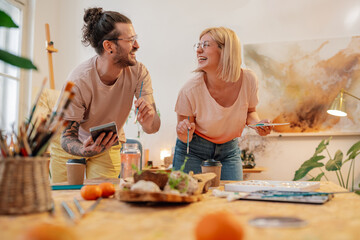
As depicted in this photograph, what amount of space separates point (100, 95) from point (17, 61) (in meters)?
1.24

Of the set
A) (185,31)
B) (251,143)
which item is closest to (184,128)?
(251,143)

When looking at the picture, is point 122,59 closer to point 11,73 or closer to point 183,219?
point 183,219

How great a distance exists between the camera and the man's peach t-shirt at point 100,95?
77.4 inches

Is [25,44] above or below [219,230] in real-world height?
above

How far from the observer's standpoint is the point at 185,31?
15.1 feet

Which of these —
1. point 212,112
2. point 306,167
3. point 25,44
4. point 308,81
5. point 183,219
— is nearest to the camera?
point 183,219

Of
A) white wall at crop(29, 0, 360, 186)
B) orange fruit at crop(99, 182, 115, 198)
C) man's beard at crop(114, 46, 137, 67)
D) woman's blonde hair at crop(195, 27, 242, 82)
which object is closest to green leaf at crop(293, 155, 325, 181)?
white wall at crop(29, 0, 360, 186)

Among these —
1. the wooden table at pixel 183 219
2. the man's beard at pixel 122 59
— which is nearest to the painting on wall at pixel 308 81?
the man's beard at pixel 122 59

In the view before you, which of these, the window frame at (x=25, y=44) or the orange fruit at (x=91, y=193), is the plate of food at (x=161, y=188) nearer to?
the orange fruit at (x=91, y=193)

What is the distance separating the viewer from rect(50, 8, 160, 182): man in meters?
1.98

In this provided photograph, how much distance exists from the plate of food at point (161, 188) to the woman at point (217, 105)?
0.97 metres

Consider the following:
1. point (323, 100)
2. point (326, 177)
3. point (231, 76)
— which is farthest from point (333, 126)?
Answer: point (231, 76)

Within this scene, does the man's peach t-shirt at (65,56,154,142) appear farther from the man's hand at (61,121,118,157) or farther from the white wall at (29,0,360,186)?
the white wall at (29,0,360,186)

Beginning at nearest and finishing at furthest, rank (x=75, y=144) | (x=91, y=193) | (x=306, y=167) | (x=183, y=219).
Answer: (x=183, y=219), (x=91, y=193), (x=75, y=144), (x=306, y=167)
